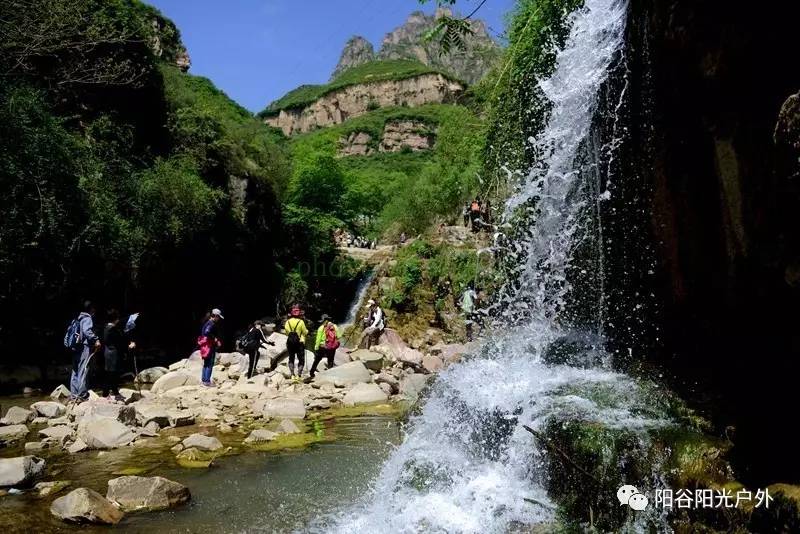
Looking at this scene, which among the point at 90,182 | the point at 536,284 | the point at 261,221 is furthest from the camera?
the point at 261,221

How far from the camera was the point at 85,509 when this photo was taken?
5582mm

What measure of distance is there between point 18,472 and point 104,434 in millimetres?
2050

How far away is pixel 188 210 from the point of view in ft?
68.7

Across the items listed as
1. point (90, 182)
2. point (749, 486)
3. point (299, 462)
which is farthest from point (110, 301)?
point (749, 486)

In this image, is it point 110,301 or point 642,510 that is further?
Answer: point 110,301

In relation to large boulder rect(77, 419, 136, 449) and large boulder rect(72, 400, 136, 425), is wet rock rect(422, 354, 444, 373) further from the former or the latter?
large boulder rect(77, 419, 136, 449)

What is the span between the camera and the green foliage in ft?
502

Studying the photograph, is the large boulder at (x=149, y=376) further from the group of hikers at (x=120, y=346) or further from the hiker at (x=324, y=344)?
the hiker at (x=324, y=344)

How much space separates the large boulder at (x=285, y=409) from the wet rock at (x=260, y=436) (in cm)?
154

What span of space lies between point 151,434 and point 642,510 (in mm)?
7503

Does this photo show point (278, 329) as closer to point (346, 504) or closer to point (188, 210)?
point (188, 210)

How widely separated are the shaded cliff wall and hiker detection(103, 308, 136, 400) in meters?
9.64

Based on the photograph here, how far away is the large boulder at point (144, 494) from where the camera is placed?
6.06m

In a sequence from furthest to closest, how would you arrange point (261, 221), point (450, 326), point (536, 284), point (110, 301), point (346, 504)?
1. point (261, 221)
2. point (450, 326)
3. point (110, 301)
4. point (536, 284)
5. point (346, 504)
